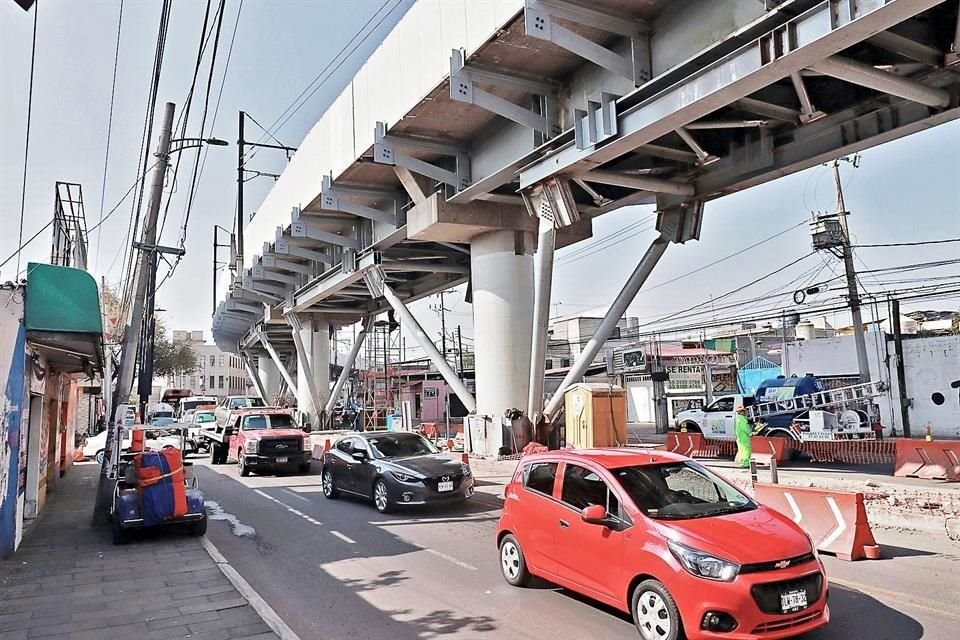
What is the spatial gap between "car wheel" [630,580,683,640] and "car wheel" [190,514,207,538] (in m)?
7.61

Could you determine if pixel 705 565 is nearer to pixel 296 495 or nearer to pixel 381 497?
pixel 381 497

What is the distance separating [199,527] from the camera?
1087 cm

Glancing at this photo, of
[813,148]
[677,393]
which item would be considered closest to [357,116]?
[813,148]

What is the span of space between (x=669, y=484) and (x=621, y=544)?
90cm

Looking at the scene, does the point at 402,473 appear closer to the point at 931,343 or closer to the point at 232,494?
the point at 232,494

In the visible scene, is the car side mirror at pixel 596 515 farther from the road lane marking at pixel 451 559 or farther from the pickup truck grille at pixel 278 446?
the pickup truck grille at pixel 278 446

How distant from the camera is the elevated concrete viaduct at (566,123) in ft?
33.5

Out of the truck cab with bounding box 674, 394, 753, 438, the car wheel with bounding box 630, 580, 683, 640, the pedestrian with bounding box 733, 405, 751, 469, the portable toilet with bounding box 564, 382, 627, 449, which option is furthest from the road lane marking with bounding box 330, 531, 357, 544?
the truck cab with bounding box 674, 394, 753, 438

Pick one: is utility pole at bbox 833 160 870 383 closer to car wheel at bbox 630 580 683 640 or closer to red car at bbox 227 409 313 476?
red car at bbox 227 409 313 476

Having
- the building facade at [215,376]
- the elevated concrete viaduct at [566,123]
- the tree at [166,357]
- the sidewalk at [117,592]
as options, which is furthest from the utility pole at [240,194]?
the building facade at [215,376]

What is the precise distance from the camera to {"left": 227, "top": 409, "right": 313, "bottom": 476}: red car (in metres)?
19.9

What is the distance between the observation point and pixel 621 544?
597cm

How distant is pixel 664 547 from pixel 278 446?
16551 millimetres

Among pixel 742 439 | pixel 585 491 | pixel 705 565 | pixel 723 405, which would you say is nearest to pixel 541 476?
pixel 585 491
